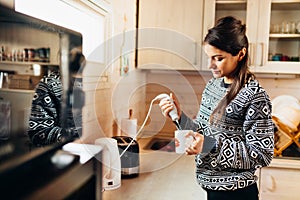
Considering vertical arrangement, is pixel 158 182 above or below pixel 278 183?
above

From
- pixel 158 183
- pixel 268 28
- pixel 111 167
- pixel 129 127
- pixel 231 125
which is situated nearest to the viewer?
pixel 231 125

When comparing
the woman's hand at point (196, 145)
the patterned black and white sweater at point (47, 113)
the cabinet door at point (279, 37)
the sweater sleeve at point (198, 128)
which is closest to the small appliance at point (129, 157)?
the sweater sleeve at point (198, 128)

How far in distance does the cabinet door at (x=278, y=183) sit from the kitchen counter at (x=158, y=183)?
592 mm

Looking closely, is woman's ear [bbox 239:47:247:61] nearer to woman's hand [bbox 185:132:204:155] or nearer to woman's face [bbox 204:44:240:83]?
woman's face [bbox 204:44:240:83]

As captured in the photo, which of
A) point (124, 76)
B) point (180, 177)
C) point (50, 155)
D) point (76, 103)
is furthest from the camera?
point (124, 76)

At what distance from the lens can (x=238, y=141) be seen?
3.02 ft

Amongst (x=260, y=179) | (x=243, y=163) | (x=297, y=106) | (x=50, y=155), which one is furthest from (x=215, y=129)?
(x=297, y=106)

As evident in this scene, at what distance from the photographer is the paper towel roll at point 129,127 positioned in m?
1.33

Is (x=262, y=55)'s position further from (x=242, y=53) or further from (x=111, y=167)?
(x=111, y=167)

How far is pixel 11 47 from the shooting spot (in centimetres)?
49

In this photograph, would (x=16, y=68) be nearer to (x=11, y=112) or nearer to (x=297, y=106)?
(x=11, y=112)

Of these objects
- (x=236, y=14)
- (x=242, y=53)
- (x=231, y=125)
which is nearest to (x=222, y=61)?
(x=242, y=53)

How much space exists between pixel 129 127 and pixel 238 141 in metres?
0.60

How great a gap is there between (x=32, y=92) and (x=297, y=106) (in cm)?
175
